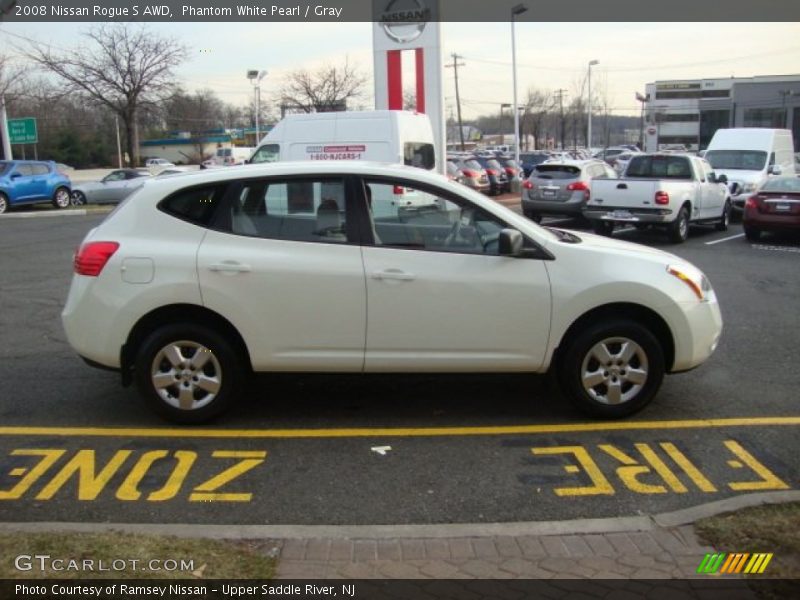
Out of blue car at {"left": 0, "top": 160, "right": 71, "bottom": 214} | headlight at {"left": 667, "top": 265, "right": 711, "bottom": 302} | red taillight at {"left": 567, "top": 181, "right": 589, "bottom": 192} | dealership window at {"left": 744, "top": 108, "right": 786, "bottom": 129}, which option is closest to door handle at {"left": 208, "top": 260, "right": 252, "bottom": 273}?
headlight at {"left": 667, "top": 265, "right": 711, "bottom": 302}

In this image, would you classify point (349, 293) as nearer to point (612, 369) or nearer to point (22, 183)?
point (612, 369)

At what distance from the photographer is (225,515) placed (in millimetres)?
3850

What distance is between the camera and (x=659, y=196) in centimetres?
1464

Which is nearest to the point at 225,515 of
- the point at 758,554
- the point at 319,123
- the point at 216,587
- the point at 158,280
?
the point at 216,587

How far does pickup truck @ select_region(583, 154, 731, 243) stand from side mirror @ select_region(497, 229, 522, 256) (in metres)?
10.9

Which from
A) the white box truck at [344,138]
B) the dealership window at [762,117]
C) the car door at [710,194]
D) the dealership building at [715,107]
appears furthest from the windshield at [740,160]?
the dealership window at [762,117]

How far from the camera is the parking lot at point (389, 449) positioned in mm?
3973

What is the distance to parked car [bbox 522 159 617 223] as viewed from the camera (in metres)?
17.5

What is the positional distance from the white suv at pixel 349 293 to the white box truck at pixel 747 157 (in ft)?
55.0

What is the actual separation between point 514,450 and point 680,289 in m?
1.60

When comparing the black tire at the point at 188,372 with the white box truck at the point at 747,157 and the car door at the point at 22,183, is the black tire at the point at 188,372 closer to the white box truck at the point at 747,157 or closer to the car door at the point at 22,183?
the white box truck at the point at 747,157

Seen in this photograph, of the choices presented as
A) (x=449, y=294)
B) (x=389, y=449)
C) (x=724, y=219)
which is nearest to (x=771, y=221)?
(x=724, y=219)

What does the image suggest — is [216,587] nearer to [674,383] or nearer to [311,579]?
[311,579]

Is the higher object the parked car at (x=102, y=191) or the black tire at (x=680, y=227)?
the parked car at (x=102, y=191)
